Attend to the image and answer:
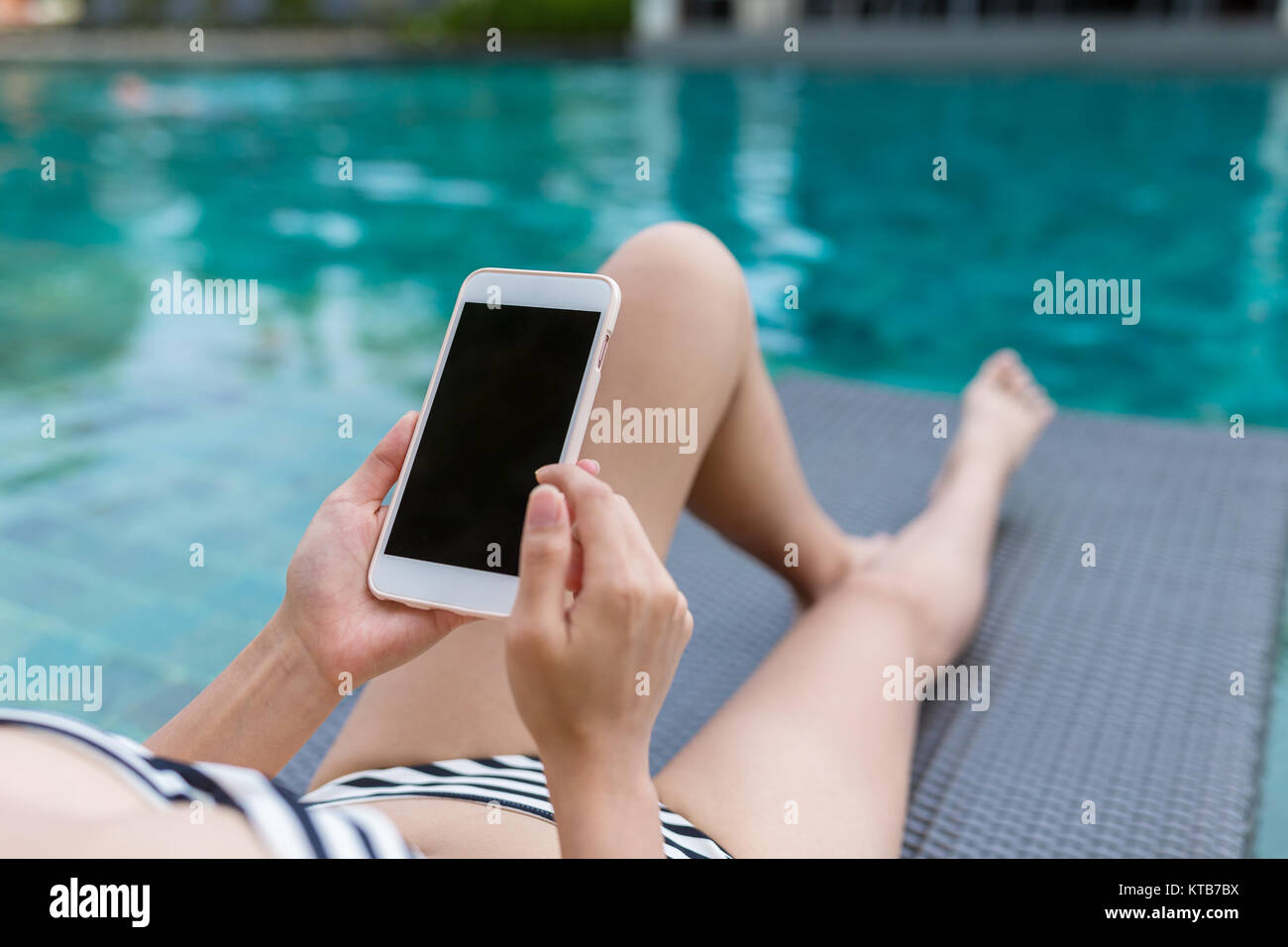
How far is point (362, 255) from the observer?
5.23m

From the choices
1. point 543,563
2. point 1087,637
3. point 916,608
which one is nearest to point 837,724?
point 916,608

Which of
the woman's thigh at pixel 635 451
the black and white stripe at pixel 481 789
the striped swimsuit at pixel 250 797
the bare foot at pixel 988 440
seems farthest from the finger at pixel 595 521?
the bare foot at pixel 988 440

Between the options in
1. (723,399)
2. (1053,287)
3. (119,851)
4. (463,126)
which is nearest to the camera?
(119,851)

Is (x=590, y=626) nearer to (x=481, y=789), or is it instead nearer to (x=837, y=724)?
(x=481, y=789)

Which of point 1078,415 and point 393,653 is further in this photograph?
point 1078,415

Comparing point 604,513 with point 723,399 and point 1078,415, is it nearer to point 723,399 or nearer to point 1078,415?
point 723,399

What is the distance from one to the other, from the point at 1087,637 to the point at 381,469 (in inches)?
48.7

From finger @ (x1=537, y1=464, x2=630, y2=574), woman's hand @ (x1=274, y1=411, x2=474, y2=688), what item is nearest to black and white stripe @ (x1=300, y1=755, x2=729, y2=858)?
woman's hand @ (x1=274, y1=411, x2=474, y2=688)

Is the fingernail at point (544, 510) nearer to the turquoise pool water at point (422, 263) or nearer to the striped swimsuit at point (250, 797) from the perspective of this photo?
the striped swimsuit at point (250, 797)

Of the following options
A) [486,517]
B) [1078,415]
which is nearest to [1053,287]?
[1078,415]

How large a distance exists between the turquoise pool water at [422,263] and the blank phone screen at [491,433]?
114cm

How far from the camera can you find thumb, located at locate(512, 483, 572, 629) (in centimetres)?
60

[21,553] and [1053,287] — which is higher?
[1053,287]

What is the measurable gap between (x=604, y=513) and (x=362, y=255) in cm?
496
